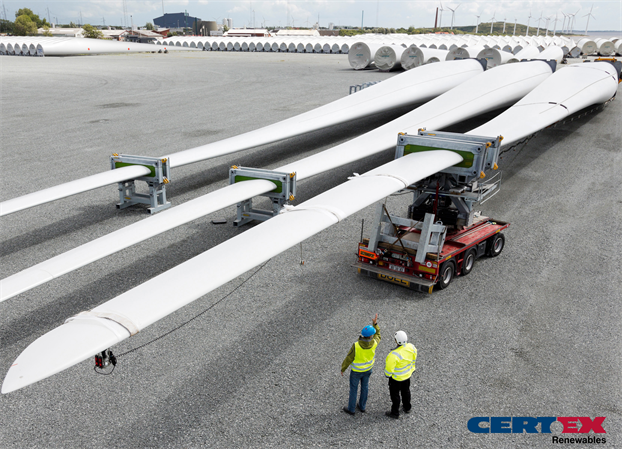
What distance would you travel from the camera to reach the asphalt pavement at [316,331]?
7.18 m

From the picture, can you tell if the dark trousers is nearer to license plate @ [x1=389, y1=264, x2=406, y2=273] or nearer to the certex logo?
the certex logo

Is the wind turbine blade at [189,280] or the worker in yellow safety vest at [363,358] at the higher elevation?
the wind turbine blade at [189,280]

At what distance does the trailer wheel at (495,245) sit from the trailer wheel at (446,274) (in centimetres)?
173

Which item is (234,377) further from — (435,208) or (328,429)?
(435,208)

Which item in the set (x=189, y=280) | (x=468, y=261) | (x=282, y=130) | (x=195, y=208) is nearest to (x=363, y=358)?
→ (x=189, y=280)

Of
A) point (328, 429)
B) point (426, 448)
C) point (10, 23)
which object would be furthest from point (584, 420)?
point (10, 23)

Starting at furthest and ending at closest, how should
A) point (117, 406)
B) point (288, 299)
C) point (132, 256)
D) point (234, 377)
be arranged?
point (132, 256) < point (288, 299) < point (234, 377) < point (117, 406)

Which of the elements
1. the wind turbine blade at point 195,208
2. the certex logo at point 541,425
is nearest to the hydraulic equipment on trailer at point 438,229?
the wind turbine blade at point 195,208

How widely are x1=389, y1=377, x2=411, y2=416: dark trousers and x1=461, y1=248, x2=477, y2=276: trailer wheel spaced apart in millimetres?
5220

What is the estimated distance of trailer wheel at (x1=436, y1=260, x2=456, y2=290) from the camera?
36.0ft

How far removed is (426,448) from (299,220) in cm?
426

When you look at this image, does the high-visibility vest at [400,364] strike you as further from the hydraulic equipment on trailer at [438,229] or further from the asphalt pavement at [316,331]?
the hydraulic equipment on trailer at [438,229]

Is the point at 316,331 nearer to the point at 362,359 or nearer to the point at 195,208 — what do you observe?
the point at 362,359

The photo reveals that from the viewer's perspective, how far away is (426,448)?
22.5 ft
